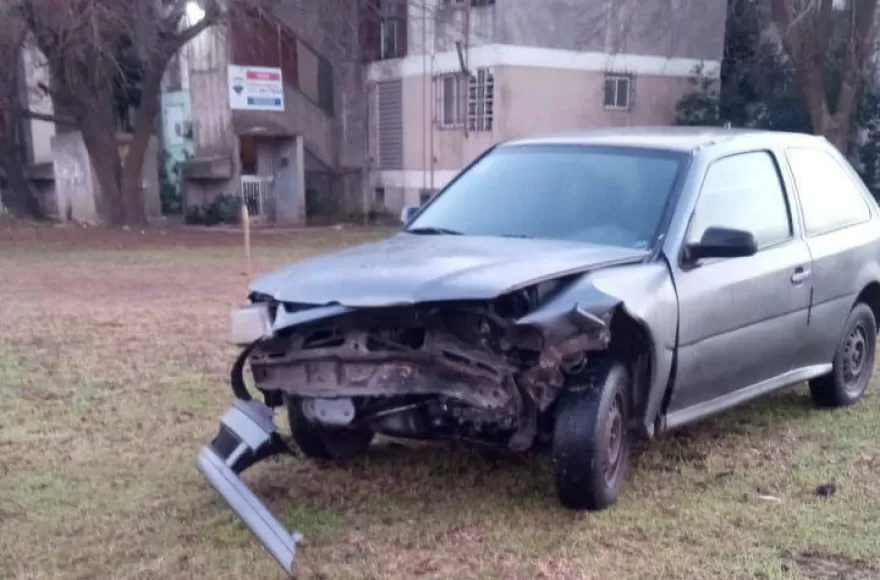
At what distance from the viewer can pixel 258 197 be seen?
85.8 feet

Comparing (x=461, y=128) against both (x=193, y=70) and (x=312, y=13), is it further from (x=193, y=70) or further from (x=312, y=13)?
(x=193, y=70)

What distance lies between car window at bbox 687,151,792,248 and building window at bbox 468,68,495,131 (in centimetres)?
1774

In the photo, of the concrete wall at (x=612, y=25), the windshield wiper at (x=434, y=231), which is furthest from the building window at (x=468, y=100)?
the windshield wiper at (x=434, y=231)

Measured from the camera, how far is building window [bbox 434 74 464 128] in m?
24.4

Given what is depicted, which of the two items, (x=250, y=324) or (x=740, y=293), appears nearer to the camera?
(x=250, y=324)

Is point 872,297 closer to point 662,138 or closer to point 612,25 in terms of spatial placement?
point 662,138

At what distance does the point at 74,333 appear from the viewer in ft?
28.8

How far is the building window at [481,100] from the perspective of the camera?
2331 cm

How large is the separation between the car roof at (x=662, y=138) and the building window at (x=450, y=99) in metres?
18.5

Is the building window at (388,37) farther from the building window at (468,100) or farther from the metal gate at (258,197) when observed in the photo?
the metal gate at (258,197)

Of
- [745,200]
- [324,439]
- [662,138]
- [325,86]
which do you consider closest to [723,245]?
[745,200]

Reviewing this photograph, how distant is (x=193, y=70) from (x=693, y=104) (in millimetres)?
12737

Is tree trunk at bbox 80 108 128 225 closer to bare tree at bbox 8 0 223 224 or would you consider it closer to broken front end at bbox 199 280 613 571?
bare tree at bbox 8 0 223 224

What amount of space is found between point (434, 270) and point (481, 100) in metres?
19.8
